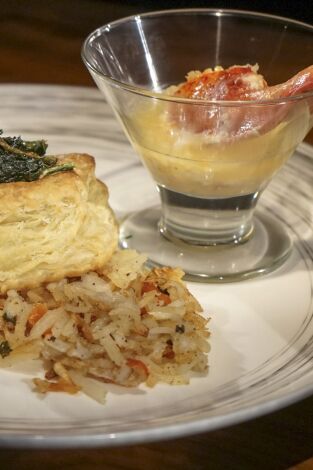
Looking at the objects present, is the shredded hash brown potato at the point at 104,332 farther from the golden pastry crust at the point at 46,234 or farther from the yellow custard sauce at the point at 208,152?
the yellow custard sauce at the point at 208,152

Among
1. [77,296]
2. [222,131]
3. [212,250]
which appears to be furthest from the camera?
[212,250]

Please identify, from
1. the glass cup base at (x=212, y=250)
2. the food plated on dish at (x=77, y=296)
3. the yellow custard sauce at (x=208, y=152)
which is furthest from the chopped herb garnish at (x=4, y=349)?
the yellow custard sauce at (x=208, y=152)

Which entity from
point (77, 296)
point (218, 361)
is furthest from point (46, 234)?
point (218, 361)

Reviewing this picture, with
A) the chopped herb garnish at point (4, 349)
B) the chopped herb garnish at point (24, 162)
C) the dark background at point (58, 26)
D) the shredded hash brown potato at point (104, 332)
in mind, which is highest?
the chopped herb garnish at point (24, 162)

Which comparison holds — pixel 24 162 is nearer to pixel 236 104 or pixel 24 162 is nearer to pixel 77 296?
pixel 77 296

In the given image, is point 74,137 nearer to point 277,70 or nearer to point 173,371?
point 277,70

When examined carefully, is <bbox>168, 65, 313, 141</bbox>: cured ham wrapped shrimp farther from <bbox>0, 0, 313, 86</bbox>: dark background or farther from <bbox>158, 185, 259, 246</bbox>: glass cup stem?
<bbox>0, 0, 313, 86</bbox>: dark background
